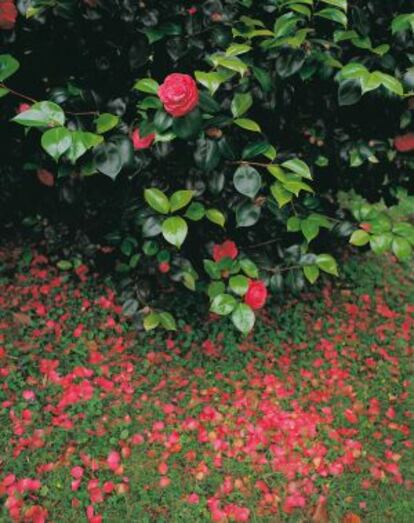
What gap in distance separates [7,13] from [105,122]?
2.22ft

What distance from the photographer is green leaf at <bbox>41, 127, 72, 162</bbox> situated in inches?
67.6

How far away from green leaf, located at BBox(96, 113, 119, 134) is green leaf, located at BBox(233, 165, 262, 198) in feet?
1.65

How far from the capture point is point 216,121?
1981 millimetres

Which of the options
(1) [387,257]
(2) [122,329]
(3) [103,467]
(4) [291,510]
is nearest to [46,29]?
(2) [122,329]

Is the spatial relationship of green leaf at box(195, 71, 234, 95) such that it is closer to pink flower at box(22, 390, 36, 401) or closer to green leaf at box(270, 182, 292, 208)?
green leaf at box(270, 182, 292, 208)

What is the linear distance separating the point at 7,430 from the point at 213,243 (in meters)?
1.50

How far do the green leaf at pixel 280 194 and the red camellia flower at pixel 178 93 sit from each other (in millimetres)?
497

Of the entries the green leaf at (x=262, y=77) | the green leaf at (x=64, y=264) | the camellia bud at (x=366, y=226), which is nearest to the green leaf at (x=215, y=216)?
the green leaf at (x=262, y=77)

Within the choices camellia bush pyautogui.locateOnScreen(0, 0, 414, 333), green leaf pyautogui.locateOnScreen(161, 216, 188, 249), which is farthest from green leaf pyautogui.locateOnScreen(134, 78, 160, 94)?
green leaf pyautogui.locateOnScreen(161, 216, 188, 249)

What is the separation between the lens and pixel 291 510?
8.85 ft

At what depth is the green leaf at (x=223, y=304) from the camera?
7.50 feet

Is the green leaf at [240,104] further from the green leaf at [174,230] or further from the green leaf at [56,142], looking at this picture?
the green leaf at [56,142]

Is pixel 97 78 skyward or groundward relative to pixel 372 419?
skyward

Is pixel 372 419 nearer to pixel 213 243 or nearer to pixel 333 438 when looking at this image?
pixel 333 438
